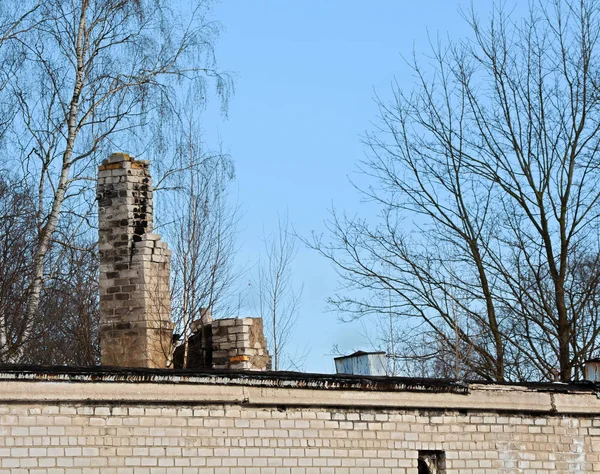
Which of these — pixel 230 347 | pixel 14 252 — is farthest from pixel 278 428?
pixel 14 252

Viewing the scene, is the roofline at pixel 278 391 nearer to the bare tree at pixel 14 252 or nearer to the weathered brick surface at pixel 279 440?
the weathered brick surface at pixel 279 440

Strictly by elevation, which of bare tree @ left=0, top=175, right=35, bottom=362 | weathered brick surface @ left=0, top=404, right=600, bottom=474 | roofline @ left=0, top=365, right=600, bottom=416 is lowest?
weathered brick surface @ left=0, top=404, right=600, bottom=474

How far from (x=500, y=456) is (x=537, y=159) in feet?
42.3

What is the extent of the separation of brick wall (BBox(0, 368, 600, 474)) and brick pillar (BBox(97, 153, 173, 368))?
6.64 metres

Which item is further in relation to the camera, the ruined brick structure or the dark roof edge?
the ruined brick structure

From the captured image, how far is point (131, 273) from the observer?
2056 cm

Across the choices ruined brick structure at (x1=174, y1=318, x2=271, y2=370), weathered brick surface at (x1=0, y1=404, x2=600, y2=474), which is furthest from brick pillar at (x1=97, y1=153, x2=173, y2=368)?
weathered brick surface at (x1=0, y1=404, x2=600, y2=474)

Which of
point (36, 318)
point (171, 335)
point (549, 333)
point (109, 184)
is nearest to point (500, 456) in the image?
point (171, 335)

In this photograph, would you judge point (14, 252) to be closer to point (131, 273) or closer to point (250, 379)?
point (131, 273)

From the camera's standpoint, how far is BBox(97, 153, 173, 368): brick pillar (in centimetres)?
2030

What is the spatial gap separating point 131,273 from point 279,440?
755 centimetres

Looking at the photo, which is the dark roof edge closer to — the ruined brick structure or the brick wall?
the brick wall

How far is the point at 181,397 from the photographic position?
12.9 metres

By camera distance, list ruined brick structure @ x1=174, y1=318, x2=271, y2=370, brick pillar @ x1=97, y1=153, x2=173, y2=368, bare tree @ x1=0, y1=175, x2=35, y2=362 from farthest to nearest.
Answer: bare tree @ x1=0, y1=175, x2=35, y2=362
ruined brick structure @ x1=174, y1=318, x2=271, y2=370
brick pillar @ x1=97, y1=153, x2=173, y2=368
